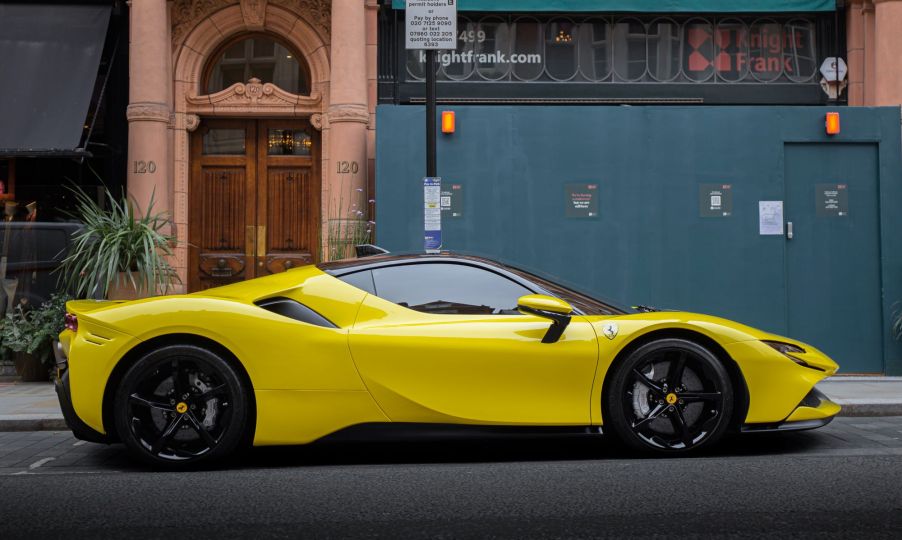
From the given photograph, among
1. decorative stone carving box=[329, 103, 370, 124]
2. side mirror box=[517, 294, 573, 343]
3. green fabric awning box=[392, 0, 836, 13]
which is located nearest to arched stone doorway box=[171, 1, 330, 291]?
decorative stone carving box=[329, 103, 370, 124]

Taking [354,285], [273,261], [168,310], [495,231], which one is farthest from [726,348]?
[273,261]

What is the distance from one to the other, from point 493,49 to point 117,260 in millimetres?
5712

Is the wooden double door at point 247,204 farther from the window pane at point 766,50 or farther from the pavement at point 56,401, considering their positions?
the window pane at point 766,50

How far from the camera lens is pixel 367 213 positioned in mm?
11930

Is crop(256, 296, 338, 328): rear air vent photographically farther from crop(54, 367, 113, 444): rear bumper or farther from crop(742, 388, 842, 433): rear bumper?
crop(742, 388, 842, 433): rear bumper

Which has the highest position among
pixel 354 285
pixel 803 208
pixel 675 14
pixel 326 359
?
pixel 675 14

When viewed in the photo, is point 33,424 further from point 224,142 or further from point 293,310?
point 224,142

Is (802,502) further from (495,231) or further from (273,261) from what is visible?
(273,261)

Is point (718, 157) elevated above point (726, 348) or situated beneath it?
elevated above

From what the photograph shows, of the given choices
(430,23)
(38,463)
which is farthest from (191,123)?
(38,463)

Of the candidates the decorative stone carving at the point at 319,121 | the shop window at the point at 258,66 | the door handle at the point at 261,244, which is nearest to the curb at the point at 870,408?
the decorative stone carving at the point at 319,121

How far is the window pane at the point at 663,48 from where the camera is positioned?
12.5 metres

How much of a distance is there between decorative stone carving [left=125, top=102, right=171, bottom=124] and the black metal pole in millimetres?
4467

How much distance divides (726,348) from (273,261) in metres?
7.80
